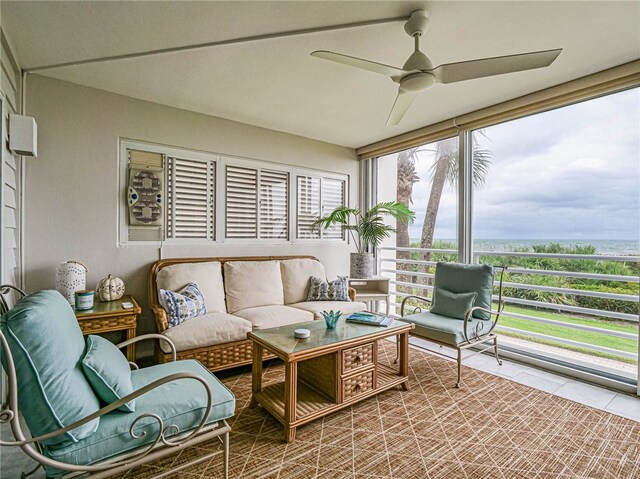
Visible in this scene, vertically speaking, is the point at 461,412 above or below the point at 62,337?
below

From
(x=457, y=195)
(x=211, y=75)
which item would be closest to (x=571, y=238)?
(x=457, y=195)

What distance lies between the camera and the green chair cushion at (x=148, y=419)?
125cm

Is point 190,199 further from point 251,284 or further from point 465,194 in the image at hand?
point 465,194

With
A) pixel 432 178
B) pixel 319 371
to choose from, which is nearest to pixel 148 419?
pixel 319 371

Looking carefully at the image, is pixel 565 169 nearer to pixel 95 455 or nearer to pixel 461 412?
pixel 461 412

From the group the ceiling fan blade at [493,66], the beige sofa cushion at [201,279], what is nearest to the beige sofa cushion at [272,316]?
the beige sofa cushion at [201,279]

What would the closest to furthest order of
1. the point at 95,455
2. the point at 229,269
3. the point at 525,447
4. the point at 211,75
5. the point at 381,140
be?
the point at 95,455 → the point at 525,447 → the point at 211,75 → the point at 229,269 → the point at 381,140

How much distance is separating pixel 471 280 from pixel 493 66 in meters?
2.03

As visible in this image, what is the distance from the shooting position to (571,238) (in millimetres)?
4086

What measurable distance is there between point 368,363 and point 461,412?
76 cm

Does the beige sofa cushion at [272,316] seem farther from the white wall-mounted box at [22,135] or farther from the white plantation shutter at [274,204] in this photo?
the white wall-mounted box at [22,135]

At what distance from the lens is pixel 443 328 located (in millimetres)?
2826

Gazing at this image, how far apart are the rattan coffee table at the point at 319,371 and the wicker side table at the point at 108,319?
3.60 ft

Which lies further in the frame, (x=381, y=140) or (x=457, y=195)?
(x=381, y=140)
